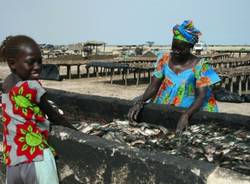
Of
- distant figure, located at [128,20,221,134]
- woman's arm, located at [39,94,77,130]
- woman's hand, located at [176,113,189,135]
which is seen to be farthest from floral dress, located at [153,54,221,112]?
woman's arm, located at [39,94,77,130]

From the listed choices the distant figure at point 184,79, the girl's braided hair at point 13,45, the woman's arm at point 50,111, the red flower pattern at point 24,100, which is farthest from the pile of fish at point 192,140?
the girl's braided hair at point 13,45

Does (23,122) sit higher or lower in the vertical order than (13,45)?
lower

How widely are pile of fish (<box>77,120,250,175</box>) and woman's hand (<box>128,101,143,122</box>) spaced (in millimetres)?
88

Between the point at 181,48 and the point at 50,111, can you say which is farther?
the point at 181,48

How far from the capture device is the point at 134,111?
4688mm

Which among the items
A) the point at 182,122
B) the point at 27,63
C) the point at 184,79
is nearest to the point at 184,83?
the point at 184,79

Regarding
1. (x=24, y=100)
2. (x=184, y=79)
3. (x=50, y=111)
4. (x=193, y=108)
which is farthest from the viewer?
(x=184, y=79)

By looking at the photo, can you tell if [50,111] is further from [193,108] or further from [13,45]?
[193,108]

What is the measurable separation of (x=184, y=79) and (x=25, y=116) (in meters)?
2.18

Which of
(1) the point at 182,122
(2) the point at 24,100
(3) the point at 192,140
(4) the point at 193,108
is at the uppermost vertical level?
(2) the point at 24,100

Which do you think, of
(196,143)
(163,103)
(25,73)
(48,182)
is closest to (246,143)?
(196,143)

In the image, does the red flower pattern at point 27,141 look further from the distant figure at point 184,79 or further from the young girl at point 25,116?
the distant figure at point 184,79

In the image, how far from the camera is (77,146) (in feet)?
9.89

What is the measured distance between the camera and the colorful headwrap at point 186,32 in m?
3.98
